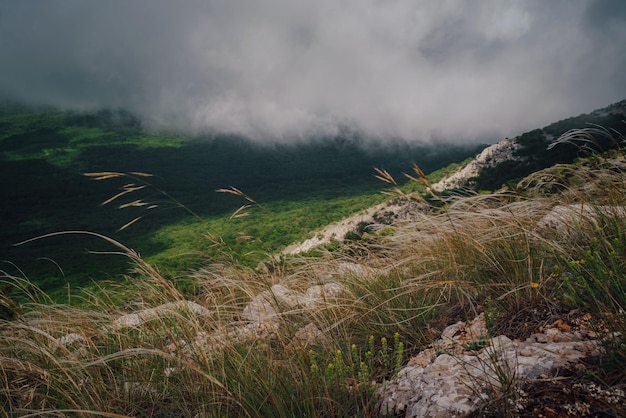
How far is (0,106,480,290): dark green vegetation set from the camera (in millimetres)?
53531

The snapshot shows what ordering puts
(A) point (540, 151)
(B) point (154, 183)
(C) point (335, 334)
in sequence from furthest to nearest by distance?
1. (B) point (154, 183)
2. (A) point (540, 151)
3. (C) point (335, 334)

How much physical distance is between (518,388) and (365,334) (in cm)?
94

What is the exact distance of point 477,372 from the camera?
131 centimetres

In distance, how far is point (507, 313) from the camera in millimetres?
1743

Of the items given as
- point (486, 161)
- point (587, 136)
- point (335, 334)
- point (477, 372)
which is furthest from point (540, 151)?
point (477, 372)

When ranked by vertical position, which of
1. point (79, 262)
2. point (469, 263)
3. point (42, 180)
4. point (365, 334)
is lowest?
point (79, 262)

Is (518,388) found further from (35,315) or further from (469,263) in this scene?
(35,315)

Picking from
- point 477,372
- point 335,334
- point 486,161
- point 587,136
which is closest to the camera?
point 477,372

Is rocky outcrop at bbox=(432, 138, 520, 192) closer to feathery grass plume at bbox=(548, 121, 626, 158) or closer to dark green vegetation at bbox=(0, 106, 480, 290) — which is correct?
dark green vegetation at bbox=(0, 106, 480, 290)

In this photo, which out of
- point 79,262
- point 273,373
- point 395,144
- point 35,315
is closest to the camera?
point 273,373

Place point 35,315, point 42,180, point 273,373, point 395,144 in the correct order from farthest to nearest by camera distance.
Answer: point 395,144, point 42,180, point 35,315, point 273,373

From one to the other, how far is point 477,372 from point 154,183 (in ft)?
373

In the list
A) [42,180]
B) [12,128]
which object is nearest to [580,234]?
[42,180]

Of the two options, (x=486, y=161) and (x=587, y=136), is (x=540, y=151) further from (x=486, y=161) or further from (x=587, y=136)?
(x=587, y=136)
